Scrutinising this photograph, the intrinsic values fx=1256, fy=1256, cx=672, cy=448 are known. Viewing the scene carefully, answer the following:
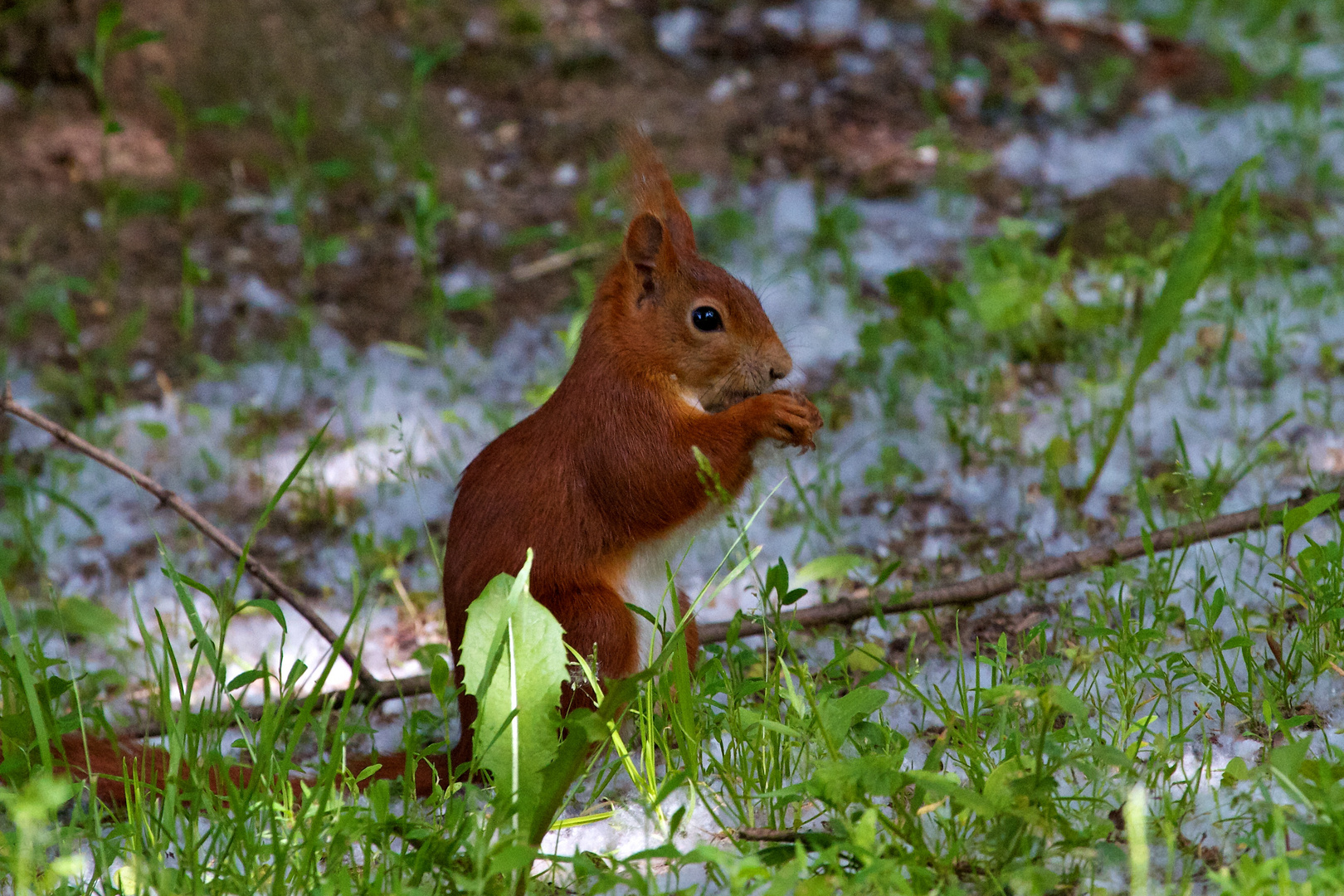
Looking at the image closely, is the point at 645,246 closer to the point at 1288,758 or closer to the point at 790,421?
the point at 790,421

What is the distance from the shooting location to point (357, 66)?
14.2 ft

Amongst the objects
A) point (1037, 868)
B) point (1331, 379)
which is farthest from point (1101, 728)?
point (1331, 379)

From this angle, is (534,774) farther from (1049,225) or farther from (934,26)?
(934,26)

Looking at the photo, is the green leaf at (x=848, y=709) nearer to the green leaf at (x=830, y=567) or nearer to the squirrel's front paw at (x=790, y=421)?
the squirrel's front paw at (x=790, y=421)

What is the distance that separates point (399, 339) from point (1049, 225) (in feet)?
6.67

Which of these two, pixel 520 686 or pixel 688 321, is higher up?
pixel 688 321

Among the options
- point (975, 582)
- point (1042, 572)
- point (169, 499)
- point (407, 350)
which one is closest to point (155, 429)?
point (407, 350)

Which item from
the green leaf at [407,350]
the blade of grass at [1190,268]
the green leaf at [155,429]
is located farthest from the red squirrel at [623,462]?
the green leaf at [155,429]

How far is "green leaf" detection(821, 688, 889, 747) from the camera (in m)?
1.68

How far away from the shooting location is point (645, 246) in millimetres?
2174

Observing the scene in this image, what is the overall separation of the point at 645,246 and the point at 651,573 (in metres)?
0.56

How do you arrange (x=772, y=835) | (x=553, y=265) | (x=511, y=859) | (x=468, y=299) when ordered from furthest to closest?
1. (x=553, y=265)
2. (x=468, y=299)
3. (x=772, y=835)
4. (x=511, y=859)

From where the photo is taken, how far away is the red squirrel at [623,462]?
1.94 metres

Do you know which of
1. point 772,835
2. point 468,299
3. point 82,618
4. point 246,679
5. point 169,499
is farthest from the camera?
point 468,299
